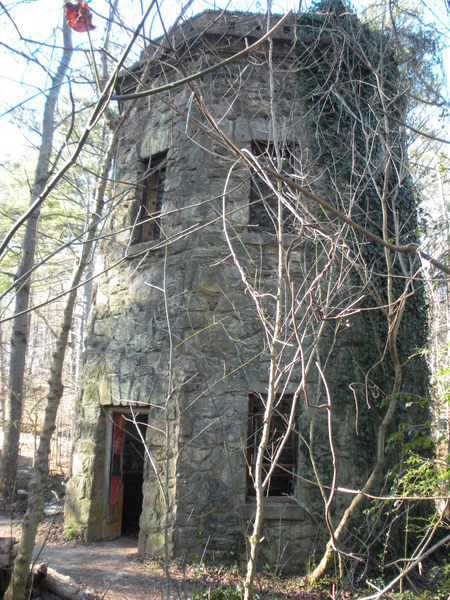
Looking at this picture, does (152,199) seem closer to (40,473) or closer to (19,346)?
(40,473)

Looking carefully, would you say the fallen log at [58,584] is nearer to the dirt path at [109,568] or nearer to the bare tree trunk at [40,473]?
the dirt path at [109,568]

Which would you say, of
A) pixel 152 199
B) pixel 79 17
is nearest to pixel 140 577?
pixel 152 199

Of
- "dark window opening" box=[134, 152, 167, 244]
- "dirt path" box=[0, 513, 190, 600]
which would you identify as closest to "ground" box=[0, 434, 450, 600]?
"dirt path" box=[0, 513, 190, 600]

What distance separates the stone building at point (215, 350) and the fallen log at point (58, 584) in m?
1.14

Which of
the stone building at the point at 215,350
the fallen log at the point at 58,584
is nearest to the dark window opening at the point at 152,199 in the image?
the stone building at the point at 215,350

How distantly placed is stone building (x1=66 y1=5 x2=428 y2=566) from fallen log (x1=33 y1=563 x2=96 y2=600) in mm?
1144

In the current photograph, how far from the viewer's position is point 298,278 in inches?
270

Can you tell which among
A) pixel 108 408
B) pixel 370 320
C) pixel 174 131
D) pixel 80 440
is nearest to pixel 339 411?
pixel 370 320

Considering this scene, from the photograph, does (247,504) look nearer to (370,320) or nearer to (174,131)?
(370,320)

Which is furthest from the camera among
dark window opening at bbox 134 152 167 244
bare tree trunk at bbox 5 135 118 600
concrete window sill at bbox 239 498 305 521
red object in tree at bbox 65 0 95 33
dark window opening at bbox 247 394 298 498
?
dark window opening at bbox 134 152 167 244

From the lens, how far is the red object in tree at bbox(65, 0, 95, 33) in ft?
8.29

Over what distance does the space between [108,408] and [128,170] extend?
339 centimetres

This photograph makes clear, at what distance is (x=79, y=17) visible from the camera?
2541 millimetres

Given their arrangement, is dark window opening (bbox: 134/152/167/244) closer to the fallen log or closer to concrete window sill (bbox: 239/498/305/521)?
concrete window sill (bbox: 239/498/305/521)
